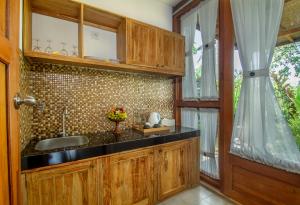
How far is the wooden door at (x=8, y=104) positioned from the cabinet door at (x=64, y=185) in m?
0.69

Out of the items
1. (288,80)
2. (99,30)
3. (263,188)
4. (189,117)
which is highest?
(99,30)

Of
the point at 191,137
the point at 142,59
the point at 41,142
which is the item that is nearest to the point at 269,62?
the point at 191,137

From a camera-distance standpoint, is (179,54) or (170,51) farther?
(179,54)

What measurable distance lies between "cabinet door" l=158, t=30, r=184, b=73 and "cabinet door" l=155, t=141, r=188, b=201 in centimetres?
111

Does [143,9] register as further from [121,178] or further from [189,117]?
[121,178]

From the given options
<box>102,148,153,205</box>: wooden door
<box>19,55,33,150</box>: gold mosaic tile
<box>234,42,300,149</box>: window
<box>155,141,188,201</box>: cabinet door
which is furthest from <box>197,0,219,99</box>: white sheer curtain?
<box>19,55,33,150</box>: gold mosaic tile

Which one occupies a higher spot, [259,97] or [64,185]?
[259,97]

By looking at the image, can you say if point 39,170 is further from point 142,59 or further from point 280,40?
point 280,40

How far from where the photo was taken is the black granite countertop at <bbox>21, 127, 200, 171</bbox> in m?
1.31

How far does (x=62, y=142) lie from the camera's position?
187 cm

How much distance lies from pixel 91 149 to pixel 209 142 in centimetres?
166

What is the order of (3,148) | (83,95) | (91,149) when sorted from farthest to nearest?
1. (83,95)
2. (91,149)
3. (3,148)

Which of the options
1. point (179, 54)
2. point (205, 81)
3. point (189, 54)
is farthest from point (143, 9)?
point (205, 81)

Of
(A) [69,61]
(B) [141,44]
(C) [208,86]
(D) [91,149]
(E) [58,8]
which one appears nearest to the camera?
(D) [91,149]
